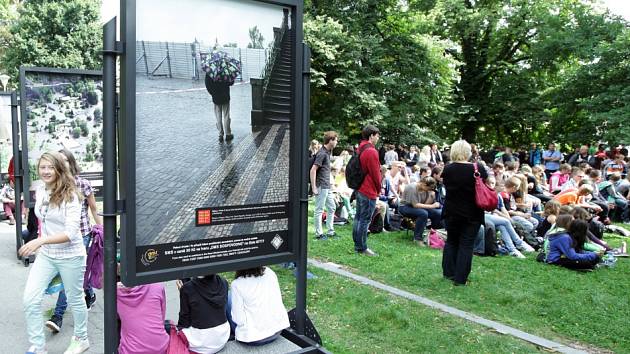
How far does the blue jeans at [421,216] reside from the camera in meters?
10.3

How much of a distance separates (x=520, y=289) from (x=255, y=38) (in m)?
5.42

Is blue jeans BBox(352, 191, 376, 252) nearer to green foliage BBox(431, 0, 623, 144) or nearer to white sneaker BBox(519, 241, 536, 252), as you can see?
white sneaker BBox(519, 241, 536, 252)

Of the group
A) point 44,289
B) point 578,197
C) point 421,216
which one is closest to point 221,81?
point 44,289

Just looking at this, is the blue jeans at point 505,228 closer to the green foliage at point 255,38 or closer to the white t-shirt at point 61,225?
the green foliage at point 255,38

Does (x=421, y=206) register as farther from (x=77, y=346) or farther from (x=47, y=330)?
(x=77, y=346)

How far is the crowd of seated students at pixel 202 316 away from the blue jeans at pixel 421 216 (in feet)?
20.6

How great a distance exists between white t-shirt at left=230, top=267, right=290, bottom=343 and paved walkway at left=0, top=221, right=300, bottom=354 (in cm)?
12

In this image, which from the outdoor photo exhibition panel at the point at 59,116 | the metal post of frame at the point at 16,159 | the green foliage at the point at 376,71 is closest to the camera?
the outdoor photo exhibition panel at the point at 59,116

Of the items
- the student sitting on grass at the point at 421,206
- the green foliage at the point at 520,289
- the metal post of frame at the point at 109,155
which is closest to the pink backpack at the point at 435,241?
the student sitting on grass at the point at 421,206

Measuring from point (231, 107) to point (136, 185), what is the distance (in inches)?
32.2

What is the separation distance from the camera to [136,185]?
10.4 ft

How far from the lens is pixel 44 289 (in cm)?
454

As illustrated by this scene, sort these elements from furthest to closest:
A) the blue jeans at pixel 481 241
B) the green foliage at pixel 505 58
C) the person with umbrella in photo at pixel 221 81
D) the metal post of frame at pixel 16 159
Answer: the green foliage at pixel 505 58 → the blue jeans at pixel 481 241 → the metal post of frame at pixel 16 159 → the person with umbrella in photo at pixel 221 81

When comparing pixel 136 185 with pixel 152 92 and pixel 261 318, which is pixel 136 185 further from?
pixel 261 318
